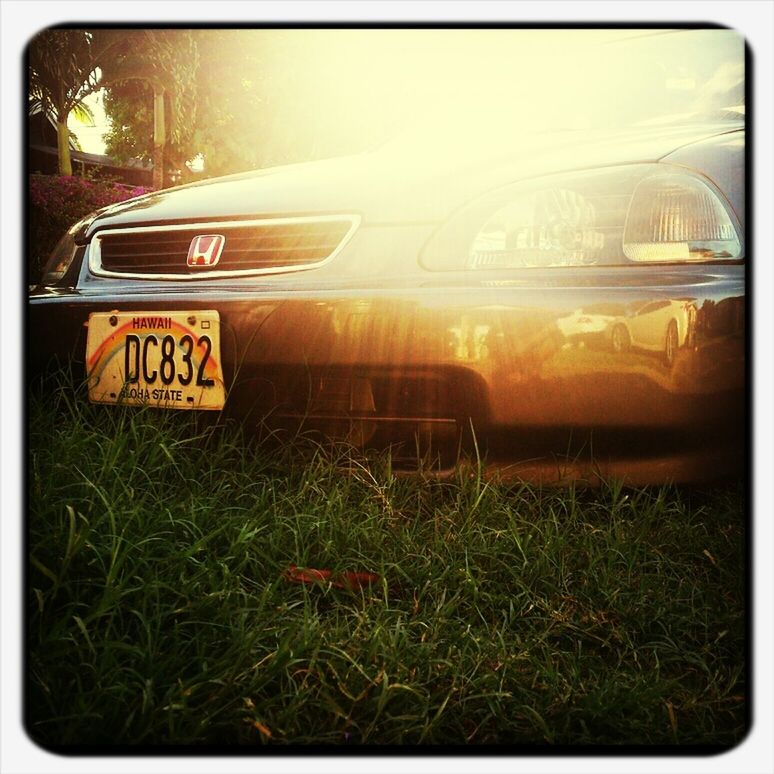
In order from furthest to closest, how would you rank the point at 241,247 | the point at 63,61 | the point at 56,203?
the point at 241,247, the point at 56,203, the point at 63,61

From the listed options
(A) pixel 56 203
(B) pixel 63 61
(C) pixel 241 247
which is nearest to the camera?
(B) pixel 63 61

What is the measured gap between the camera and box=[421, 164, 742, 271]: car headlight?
1.40m

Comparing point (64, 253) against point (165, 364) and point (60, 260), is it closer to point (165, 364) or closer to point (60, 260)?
point (60, 260)

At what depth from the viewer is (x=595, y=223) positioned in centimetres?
142

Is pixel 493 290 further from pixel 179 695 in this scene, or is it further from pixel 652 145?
pixel 179 695

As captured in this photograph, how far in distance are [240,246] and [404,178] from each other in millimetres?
419

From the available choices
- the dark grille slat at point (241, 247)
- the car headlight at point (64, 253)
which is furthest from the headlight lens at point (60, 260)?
the dark grille slat at point (241, 247)

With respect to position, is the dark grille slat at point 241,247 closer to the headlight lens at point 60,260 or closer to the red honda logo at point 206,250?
the red honda logo at point 206,250

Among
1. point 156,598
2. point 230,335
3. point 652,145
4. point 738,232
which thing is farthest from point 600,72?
point 156,598

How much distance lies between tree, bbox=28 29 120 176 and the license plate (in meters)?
0.48

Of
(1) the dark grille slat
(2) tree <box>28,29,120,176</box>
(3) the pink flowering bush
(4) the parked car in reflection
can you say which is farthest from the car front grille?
(4) the parked car in reflection

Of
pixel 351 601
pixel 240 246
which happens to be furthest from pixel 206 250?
pixel 351 601

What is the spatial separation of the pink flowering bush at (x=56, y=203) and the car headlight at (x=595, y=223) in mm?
770

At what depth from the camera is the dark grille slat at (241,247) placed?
1556 millimetres
